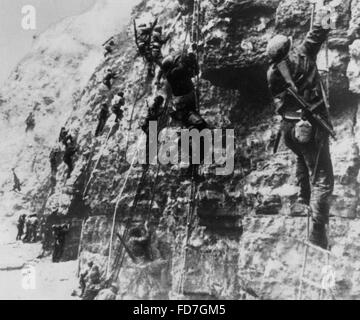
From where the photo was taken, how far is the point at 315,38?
7.93 m

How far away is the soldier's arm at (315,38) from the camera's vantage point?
313 inches

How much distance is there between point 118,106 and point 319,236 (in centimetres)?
554

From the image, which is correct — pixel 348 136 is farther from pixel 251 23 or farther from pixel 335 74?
pixel 251 23

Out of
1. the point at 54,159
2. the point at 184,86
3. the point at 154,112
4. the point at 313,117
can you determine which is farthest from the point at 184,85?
the point at 54,159

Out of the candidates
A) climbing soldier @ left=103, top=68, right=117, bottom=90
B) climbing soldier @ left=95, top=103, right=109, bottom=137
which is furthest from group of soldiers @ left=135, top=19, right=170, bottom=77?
climbing soldier @ left=95, top=103, right=109, bottom=137

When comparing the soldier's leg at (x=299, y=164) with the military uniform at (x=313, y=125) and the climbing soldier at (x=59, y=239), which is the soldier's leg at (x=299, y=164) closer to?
the military uniform at (x=313, y=125)

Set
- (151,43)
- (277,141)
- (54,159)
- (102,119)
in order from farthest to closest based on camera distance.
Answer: (54,159) → (102,119) → (151,43) → (277,141)

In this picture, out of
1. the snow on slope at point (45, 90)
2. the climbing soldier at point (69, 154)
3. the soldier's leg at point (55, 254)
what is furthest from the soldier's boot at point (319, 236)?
the snow on slope at point (45, 90)

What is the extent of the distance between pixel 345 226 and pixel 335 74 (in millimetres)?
2454

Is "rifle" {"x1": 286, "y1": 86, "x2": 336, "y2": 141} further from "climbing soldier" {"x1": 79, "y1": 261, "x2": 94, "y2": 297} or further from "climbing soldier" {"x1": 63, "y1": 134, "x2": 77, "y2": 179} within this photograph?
"climbing soldier" {"x1": 63, "y1": 134, "x2": 77, "y2": 179}

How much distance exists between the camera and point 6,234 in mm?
15328

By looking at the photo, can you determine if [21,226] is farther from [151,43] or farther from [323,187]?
[323,187]

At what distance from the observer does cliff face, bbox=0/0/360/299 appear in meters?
7.73
